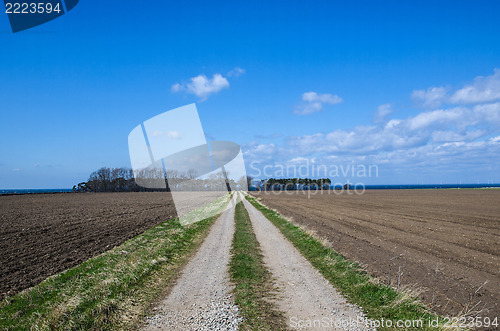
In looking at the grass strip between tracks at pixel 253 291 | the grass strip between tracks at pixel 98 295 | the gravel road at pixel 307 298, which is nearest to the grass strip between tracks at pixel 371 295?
the gravel road at pixel 307 298

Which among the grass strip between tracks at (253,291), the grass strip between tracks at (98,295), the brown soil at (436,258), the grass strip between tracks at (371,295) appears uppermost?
the grass strip between tracks at (98,295)

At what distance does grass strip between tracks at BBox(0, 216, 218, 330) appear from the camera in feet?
20.6

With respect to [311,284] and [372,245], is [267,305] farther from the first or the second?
[372,245]

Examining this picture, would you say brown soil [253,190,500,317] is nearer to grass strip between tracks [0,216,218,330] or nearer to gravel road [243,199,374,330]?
gravel road [243,199,374,330]

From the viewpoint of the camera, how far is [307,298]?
7.48 metres

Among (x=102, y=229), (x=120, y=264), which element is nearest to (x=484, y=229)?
(x=120, y=264)

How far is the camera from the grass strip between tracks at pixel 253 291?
6.17 metres

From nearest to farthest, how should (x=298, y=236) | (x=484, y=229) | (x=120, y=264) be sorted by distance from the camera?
(x=120, y=264) → (x=298, y=236) → (x=484, y=229)

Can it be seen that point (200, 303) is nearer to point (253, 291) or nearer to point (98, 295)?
point (253, 291)

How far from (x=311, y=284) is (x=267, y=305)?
2.06 m

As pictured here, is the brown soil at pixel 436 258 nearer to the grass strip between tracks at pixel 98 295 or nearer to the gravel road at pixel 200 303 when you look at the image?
the gravel road at pixel 200 303

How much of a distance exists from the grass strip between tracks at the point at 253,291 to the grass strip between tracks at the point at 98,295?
201cm

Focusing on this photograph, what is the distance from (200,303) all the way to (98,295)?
2.71m

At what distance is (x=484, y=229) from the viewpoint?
2198 cm
